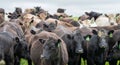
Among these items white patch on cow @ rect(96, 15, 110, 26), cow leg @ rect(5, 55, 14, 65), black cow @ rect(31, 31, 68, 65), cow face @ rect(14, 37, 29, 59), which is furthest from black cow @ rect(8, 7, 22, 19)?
black cow @ rect(31, 31, 68, 65)

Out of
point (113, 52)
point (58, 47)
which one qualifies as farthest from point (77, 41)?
point (58, 47)

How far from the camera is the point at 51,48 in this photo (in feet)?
34.6

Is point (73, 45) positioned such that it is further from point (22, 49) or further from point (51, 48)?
point (51, 48)

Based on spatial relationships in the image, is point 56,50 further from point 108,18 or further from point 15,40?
point 108,18

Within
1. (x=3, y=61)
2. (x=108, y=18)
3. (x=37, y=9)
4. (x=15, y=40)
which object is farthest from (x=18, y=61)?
(x=37, y=9)

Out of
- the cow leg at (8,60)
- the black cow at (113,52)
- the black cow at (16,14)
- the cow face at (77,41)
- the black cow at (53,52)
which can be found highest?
the black cow at (53,52)

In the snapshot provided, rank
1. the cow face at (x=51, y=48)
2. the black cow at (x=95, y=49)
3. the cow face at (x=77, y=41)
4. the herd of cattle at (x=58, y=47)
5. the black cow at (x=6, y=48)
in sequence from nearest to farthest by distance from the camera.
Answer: the cow face at (x=51, y=48) → the herd of cattle at (x=58, y=47) → the black cow at (x=6, y=48) → the cow face at (x=77, y=41) → the black cow at (x=95, y=49)

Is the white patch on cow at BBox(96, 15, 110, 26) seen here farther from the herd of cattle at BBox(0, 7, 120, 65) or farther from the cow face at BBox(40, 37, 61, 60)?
the cow face at BBox(40, 37, 61, 60)

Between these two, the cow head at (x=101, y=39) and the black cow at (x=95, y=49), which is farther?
the black cow at (x=95, y=49)

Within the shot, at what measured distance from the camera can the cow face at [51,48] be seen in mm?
10500

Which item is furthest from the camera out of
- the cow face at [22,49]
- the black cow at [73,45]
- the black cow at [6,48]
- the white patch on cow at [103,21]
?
the white patch on cow at [103,21]

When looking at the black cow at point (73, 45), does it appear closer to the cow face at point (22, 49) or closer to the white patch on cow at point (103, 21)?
the cow face at point (22, 49)

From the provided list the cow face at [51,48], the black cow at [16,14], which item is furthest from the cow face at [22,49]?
the black cow at [16,14]

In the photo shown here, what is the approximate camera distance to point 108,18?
2373 cm
